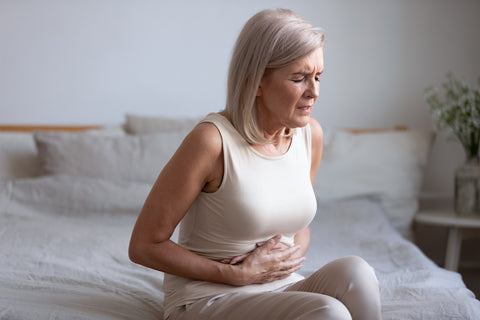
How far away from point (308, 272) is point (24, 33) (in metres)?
1.94

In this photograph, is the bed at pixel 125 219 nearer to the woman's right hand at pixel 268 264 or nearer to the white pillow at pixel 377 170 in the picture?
the white pillow at pixel 377 170

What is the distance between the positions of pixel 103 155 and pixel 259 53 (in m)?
1.26

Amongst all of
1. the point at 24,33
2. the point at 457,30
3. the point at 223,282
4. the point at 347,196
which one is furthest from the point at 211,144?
the point at 457,30

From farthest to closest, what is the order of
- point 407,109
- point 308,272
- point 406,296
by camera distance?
point 407,109, point 308,272, point 406,296

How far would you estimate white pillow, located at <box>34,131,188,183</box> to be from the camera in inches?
87.0

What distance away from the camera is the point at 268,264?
116cm

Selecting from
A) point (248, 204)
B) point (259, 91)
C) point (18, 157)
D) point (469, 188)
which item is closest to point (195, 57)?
point (18, 157)

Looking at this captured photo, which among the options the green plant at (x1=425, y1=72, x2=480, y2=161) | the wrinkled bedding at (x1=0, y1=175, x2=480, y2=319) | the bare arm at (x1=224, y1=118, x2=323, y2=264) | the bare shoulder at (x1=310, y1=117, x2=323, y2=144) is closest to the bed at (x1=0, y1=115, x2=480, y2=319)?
the wrinkled bedding at (x1=0, y1=175, x2=480, y2=319)

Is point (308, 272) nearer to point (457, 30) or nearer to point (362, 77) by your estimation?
point (362, 77)

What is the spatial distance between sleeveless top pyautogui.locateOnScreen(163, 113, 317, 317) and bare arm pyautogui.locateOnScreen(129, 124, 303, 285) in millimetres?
27

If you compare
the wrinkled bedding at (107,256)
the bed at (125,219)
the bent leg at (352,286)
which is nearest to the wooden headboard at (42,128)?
the bed at (125,219)

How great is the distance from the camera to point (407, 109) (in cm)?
286

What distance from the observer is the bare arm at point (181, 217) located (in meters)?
1.08

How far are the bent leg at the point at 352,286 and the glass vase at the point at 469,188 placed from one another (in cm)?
151
